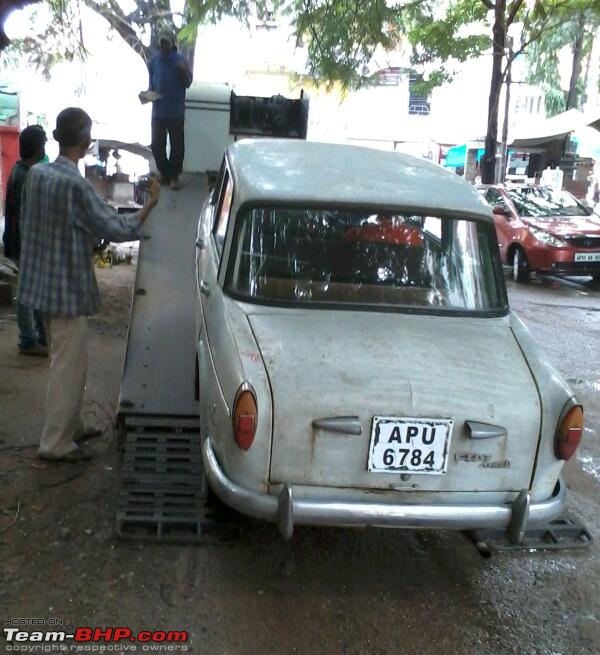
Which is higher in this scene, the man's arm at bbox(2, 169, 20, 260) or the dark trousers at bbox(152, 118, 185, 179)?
the dark trousers at bbox(152, 118, 185, 179)

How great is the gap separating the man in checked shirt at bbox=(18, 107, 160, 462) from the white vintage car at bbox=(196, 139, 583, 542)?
66 cm

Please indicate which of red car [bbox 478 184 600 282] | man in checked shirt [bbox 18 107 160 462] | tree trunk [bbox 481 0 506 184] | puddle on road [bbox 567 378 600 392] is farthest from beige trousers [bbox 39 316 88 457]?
tree trunk [bbox 481 0 506 184]

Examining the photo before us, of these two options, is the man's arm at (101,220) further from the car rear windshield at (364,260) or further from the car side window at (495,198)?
the car side window at (495,198)

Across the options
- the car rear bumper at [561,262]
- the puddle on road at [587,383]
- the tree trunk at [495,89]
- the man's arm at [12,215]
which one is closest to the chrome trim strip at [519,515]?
the puddle on road at [587,383]

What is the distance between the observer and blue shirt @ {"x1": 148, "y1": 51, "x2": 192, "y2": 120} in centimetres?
750

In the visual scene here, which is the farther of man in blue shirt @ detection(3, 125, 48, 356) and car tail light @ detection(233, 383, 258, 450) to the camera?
man in blue shirt @ detection(3, 125, 48, 356)

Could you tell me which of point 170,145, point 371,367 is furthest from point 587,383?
point 170,145

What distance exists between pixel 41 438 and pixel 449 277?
253cm

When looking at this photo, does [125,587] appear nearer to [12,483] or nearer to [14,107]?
[12,483]

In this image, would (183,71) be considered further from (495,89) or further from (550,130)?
(550,130)

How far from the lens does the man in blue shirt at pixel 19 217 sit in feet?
18.4

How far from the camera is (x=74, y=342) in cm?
401

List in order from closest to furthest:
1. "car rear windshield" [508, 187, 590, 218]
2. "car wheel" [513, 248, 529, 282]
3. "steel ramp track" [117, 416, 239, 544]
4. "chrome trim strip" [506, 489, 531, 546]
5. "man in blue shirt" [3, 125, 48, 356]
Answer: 1. "chrome trim strip" [506, 489, 531, 546]
2. "steel ramp track" [117, 416, 239, 544]
3. "man in blue shirt" [3, 125, 48, 356]
4. "car wheel" [513, 248, 529, 282]
5. "car rear windshield" [508, 187, 590, 218]

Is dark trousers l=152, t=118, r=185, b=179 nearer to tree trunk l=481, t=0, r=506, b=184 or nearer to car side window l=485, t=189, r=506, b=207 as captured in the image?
car side window l=485, t=189, r=506, b=207
